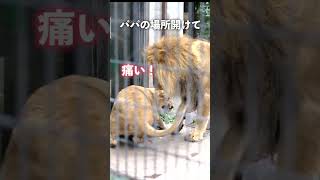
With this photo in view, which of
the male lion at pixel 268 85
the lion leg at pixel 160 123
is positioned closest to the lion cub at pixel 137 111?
the lion leg at pixel 160 123

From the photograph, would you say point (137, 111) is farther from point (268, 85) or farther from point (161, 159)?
point (268, 85)

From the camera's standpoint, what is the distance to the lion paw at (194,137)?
2.93 feet

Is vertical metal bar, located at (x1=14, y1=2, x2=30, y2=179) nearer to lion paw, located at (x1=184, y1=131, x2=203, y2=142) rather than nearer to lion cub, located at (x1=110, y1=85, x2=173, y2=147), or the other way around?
lion cub, located at (x1=110, y1=85, x2=173, y2=147)

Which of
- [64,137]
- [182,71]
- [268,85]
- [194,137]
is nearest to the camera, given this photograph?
[268,85]

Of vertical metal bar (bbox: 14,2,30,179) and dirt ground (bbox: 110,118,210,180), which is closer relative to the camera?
vertical metal bar (bbox: 14,2,30,179)

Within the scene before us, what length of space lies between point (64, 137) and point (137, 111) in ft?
0.97

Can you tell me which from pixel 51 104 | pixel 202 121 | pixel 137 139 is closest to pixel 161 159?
pixel 137 139

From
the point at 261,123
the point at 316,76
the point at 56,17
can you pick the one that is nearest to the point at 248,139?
the point at 261,123

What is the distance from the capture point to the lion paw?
0.89 m

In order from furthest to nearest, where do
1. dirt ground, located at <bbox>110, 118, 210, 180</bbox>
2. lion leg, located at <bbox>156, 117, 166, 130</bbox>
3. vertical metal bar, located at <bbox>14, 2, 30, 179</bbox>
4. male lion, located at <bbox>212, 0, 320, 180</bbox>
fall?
lion leg, located at <bbox>156, 117, 166, 130</bbox>, dirt ground, located at <bbox>110, 118, 210, 180</bbox>, vertical metal bar, located at <bbox>14, 2, 30, 179</bbox>, male lion, located at <bbox>212, 0, 320, 180</bbox>

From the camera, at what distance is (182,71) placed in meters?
1.06

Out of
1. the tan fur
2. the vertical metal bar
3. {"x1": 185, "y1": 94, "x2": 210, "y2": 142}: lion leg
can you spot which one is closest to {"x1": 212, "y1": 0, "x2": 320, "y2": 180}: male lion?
{"x1": 185, "y1": 94, "x2": 210, "y2": 142}: lion leg

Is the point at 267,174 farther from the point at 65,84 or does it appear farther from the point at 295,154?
the point at 65,84

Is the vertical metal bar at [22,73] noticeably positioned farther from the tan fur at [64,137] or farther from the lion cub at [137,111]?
the lion cub at [137,111]
